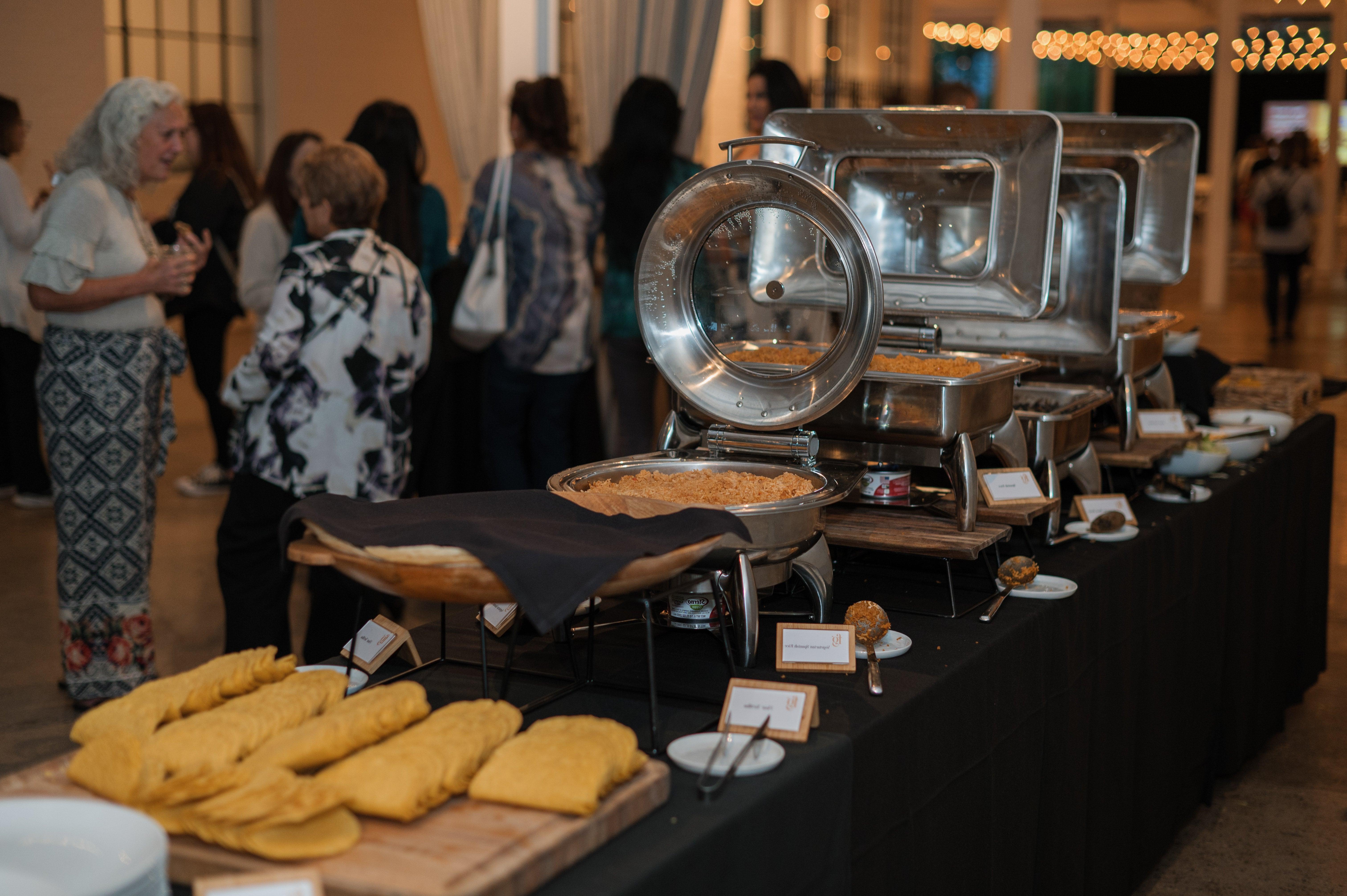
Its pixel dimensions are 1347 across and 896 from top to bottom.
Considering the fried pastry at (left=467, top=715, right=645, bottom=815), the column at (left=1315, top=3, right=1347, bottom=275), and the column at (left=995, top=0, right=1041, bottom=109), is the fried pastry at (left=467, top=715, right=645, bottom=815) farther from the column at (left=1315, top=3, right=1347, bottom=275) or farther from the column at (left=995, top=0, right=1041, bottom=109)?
the column at (left=1315, top=3, right=1347, bottom=275)

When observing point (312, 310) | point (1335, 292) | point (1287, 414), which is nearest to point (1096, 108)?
A: point (1335, 292)

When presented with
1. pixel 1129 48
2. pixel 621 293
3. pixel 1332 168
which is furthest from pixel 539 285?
pixel 1129 48

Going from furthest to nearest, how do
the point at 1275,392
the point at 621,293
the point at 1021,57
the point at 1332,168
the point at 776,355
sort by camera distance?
the point at 1332,168, the point at 1021,57, the point at 621,293, the point at 1275,392, the point at 776,355

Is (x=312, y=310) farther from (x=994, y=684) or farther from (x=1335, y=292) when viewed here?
(x=1335, y=292)

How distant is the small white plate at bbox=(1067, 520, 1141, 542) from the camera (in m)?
2.05

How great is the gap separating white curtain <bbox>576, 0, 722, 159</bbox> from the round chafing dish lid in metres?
2.36

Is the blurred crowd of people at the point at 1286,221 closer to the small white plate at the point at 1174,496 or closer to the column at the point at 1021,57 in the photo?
the column at the point at 1021,57

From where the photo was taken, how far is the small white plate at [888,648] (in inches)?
58.0

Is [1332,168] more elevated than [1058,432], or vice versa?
[1332,168]

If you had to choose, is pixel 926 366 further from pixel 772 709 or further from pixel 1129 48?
pixel 1129 48

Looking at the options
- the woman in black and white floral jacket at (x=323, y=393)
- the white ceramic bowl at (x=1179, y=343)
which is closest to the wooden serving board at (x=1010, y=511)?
the woman in black and white floral jacket at (x=323, y=393)

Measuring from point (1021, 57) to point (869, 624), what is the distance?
15.6ft

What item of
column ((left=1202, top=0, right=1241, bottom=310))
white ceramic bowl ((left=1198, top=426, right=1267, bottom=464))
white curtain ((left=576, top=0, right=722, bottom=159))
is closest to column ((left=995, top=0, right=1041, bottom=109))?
white curtain ((left=576, top=0, right=722, bottom=159))

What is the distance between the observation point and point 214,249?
4648 mm
